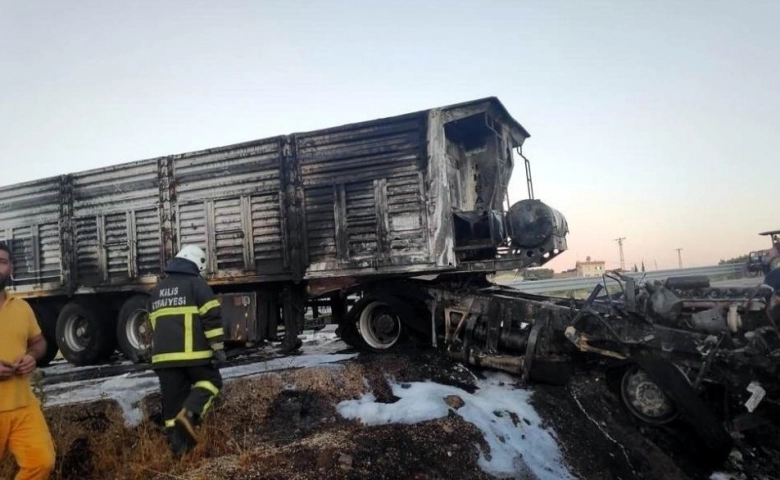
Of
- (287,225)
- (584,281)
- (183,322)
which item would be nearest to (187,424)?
(183,322)

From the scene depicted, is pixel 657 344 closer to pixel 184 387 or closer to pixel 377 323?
pixel 377 323

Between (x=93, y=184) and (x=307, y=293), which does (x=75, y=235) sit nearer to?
(x=93, y=184)

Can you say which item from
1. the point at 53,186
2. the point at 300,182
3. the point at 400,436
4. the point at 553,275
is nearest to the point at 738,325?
the point at 400,436

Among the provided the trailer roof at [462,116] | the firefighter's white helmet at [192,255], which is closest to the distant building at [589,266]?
the trailer roof at [462,116]

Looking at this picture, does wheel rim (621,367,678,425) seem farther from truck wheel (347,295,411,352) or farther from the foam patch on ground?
truck wheel (347,295,411,352)

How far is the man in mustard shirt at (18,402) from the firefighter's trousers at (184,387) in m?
0.93

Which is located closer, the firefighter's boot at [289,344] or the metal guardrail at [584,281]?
the firefighter's boot at [289,344]

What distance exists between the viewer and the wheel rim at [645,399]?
4480mm

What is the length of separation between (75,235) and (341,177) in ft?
16.0

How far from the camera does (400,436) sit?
3.81 metres

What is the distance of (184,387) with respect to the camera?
380 centimetres

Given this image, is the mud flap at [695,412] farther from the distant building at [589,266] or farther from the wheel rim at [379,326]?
the distant building at [589,266]

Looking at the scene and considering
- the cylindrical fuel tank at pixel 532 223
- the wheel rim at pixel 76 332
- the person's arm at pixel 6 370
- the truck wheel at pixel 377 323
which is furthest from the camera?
the wheel rim at pixel 76 332

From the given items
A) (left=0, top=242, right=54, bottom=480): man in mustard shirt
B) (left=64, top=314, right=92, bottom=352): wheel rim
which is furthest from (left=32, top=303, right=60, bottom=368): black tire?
(left=0, top=242, right=54, bottom=480): man in mustard shirt
